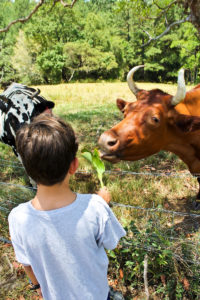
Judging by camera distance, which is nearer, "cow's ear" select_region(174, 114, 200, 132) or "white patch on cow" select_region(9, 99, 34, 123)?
"cow's ear" select_region(174, 114, 200, 132)

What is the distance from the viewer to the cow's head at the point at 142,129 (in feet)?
7.83

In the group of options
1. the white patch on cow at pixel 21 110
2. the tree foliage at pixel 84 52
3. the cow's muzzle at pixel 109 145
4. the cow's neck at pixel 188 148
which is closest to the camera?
the cow's muzzle at pixel 109 145

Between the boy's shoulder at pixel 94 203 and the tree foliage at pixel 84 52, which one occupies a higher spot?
the tree foliage at pixel 84 52

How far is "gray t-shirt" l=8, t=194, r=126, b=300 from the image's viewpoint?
116cm

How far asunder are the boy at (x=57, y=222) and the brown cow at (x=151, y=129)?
117 centimetres

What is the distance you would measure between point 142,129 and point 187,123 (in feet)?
1.62

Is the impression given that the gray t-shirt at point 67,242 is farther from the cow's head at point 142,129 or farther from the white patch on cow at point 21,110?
the white patch on cow at point 21,110

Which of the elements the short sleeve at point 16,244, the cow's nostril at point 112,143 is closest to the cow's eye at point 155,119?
the cow's nostril at point 112,143

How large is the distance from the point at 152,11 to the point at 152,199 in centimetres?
576

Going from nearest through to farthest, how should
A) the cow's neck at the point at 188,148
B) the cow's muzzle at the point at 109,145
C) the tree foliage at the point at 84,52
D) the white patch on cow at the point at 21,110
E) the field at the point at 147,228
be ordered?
the field at the point at 147,228, the cow's muzzle at the point at 109,145, the cow's neck at the point at 188,148, the white patch on cow at the point at 21,110, the tree foliage at the point at 84,52

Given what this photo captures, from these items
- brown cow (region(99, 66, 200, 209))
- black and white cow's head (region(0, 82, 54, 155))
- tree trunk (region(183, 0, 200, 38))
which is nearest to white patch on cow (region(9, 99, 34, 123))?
black and white cow's head (region(0, 82, 54, 155))

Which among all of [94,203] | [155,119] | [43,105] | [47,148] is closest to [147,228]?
[155,119]

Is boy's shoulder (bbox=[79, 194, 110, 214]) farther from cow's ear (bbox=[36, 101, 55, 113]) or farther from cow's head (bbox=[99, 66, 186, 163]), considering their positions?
cow's ear (bbox=[36, 101, 55, 113])

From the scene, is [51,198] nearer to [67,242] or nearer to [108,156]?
[67,242]
